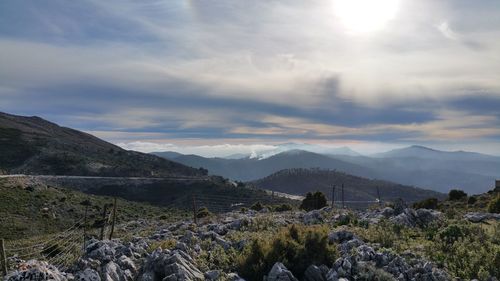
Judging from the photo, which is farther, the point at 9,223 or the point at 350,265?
the point at 9,223

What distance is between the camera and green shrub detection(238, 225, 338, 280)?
14.8 m

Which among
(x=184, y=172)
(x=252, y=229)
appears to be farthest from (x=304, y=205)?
(x=184, y=172)

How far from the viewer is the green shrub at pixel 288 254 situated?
14.8 metres

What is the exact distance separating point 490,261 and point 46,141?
14231 centimetres

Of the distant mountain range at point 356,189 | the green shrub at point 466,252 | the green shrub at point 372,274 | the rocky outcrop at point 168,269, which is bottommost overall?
the distant mountain range at point 356,189

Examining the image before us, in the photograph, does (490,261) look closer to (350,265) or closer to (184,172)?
(350,265)

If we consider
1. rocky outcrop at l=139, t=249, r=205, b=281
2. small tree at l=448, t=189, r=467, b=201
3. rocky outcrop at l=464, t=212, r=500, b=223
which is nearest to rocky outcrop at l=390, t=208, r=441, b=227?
rocky outcrop at l=464, t=212, r=500, b=223

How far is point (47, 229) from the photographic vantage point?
2079 inches

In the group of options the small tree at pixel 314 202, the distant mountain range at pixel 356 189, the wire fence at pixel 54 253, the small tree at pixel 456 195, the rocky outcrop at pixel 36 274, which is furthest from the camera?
the distant mountain range at pixel 356 189

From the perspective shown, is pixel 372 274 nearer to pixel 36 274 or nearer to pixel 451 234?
pixel 451 234

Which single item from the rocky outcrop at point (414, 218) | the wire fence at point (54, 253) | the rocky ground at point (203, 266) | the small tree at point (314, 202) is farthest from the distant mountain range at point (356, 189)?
the rocky ground at point (203, 266)

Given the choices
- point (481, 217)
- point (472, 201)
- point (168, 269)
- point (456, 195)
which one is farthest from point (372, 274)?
point (456, 195)

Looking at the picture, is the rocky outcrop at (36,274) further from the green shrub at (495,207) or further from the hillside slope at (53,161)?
the hillside slope at (53,161)

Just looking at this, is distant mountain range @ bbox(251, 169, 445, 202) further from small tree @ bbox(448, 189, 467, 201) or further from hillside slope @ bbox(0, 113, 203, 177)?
small tree @ bbox(448, 189, 467, 201)
